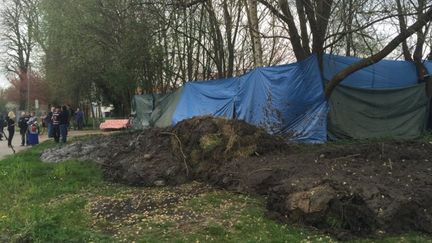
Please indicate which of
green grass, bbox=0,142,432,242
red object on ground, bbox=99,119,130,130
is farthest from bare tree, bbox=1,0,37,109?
green grass, bbox=0,142,432,242

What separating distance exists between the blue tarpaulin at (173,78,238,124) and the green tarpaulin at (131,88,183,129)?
113cm

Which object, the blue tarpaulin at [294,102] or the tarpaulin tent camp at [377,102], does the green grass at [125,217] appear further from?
the tarpaulin tent camp at [377,102]

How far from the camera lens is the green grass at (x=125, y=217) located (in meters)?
6.11

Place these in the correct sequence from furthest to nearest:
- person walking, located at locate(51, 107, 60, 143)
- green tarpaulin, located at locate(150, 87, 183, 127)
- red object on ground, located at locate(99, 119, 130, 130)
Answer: red object on ground, located at locate(99, 119, 130, 130) < green tarpaulin, located at locate(150, 87, 183, 127) < person walking, located at locate(51, 107, 60, 143)

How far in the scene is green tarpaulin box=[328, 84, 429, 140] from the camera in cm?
1468

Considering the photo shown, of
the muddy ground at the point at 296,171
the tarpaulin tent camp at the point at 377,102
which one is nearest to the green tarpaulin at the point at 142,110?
the muddy ground at the point at 296,171

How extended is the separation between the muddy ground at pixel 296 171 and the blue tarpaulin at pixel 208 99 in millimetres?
4803

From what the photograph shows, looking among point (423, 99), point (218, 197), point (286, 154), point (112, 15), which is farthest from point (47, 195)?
point (112, 15)

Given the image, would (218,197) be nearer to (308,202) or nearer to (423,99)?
(308,202)

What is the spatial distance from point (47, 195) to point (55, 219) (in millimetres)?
3718

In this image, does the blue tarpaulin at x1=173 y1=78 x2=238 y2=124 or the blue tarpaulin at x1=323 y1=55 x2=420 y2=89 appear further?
the blue tarpaulin at x1=173 y1=78 x2=238 y2=124

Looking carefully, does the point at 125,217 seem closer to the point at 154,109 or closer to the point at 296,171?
the point at 296,171

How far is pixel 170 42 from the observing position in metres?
25.3

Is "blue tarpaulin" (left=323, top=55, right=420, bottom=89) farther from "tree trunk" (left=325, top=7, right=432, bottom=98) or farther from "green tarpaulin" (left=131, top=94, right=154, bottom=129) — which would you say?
"green tarpaulin" (left=131, top=94, right=154, bottom=129)
